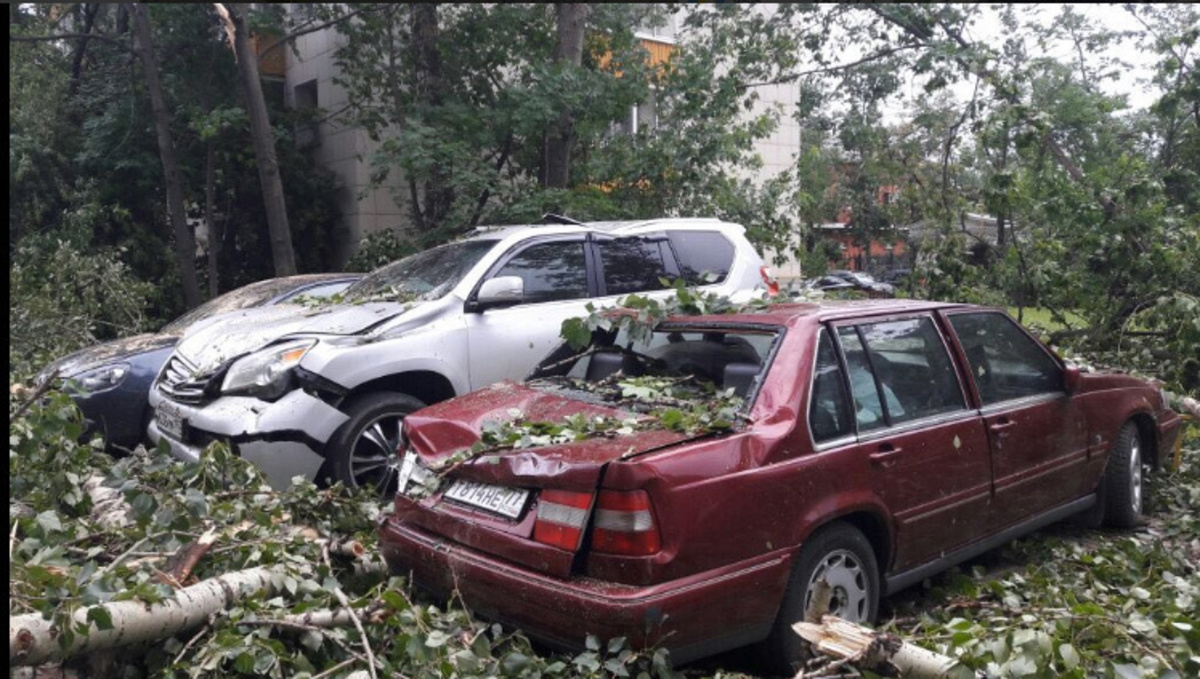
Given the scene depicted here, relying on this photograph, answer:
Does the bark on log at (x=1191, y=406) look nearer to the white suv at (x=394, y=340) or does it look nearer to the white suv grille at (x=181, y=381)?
the white suv at (x=394, y=340)

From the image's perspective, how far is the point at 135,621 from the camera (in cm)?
342

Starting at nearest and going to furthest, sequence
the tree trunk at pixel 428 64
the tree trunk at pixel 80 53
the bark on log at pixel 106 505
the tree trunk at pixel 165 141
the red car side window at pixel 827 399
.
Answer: the red car side window at pixel 827 399, the bark on log at pixel 106 505, the tree trunk at pixel 165 141, the tree trunk at pixel 428 64, the tree trunk at pixel 80 53

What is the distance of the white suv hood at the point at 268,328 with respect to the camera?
21.3 ft

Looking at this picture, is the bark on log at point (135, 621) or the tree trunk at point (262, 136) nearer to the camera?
the bark on log at point (135, 621)

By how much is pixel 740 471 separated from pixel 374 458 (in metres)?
2.96

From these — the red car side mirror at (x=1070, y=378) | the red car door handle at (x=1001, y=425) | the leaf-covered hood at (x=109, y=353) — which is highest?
the leaf-covered hood at (x=109, y=353)

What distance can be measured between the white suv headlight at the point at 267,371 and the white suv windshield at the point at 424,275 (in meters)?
0.99

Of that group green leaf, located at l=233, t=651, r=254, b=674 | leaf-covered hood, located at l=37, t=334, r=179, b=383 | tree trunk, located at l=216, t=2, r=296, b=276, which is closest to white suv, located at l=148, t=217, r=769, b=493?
leaf-covered hood, located at l=37, t=334, r=179, b=383

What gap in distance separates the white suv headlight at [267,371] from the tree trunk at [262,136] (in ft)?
24.3

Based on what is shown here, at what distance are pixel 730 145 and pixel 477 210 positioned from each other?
130 inches

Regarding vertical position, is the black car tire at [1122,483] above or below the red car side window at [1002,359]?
below

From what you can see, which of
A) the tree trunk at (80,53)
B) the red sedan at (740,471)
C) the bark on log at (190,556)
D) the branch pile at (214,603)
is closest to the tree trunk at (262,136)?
the tree trunk at (80,53)

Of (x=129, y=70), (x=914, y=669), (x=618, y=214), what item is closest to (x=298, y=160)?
(x=129, y=70)

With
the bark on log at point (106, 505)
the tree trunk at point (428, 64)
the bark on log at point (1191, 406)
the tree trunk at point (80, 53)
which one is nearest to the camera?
the bark on log at point (106, 505)
